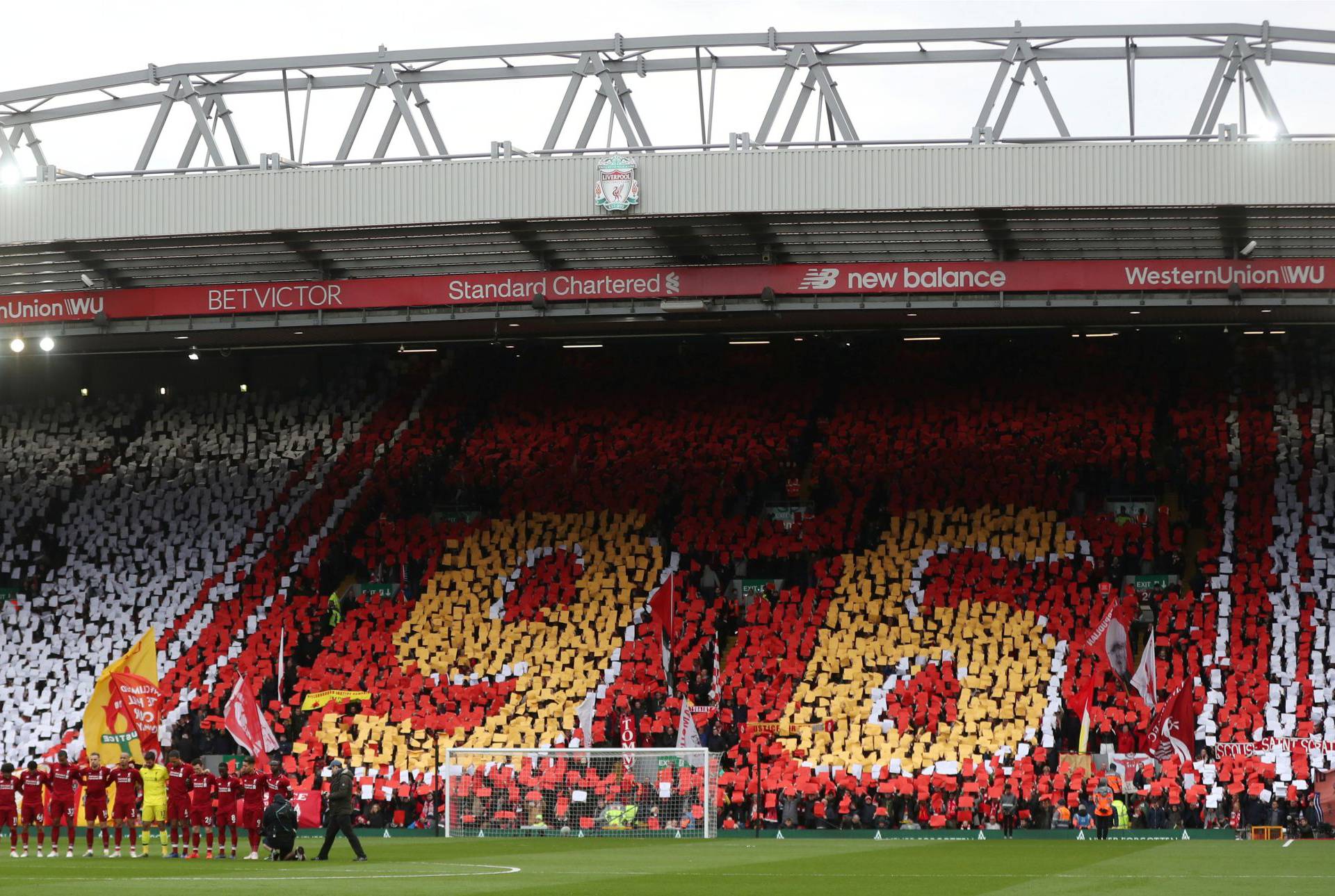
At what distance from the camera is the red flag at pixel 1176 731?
3072 centimetres

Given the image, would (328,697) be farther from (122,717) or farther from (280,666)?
(122,717)

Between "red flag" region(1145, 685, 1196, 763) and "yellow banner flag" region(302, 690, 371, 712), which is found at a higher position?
"yellow banner flag" region(302, 690, 371, 712)

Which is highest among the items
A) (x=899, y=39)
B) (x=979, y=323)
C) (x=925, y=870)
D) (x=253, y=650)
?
(x=899, y=39)

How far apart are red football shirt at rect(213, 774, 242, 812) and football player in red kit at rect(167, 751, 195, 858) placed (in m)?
0.39

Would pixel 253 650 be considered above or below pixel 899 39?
below

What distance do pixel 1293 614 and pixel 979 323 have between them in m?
7.75

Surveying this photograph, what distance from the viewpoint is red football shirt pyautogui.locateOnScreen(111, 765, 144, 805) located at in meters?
25.0

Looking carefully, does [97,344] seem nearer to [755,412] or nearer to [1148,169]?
[755,412]

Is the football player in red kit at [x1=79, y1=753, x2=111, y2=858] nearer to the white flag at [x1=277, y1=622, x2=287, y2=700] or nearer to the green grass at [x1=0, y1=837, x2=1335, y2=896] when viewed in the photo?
the green grass at [x1=0, y1=837, x2=1335, y2=896]

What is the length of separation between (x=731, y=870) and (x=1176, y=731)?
514 inches

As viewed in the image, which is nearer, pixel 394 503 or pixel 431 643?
pixel 431 643

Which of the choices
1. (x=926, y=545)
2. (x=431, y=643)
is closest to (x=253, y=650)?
(x=431, y=643)

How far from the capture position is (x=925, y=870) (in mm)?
20516

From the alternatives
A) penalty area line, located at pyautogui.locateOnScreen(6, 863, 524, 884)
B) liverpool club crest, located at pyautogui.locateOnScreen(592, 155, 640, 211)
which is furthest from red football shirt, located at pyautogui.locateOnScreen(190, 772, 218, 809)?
liverpool club crest, located at pyautogui.locateOnScreen(592, 155, 640, 211)
